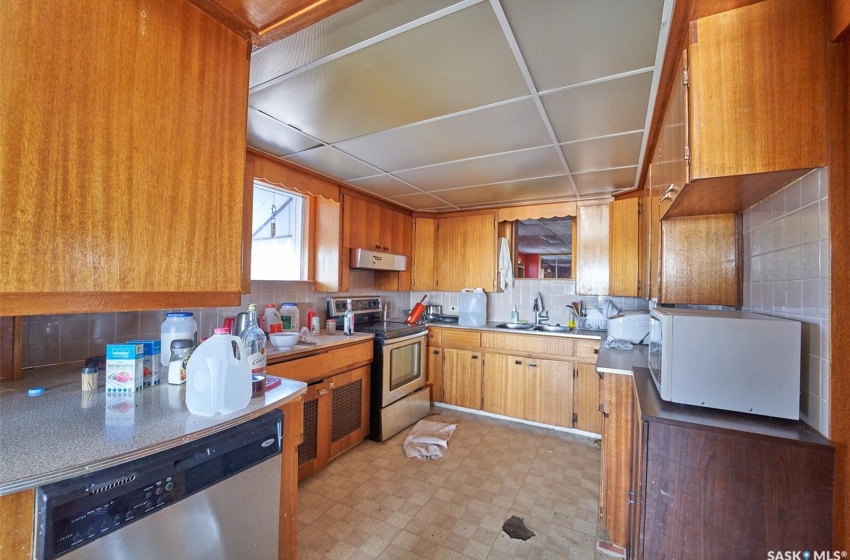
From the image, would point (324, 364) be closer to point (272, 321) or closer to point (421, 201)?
point (272, 321)

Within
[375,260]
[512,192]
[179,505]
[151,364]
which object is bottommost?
[179,505]

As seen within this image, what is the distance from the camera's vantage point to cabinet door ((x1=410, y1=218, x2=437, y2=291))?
396 cm

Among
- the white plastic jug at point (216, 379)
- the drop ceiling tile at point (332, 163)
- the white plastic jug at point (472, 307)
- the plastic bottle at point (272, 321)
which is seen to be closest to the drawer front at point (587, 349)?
the white plastic jug at point (472, 307)

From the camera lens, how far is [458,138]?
2016 mm

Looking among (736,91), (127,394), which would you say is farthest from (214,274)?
(736,91)

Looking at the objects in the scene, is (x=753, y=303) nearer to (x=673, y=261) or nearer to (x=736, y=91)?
(x=673, y=261)

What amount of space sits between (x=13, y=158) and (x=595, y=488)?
116 inches

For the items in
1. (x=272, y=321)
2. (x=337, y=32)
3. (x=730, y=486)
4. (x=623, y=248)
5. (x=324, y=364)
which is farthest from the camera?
(x=623, y=248)

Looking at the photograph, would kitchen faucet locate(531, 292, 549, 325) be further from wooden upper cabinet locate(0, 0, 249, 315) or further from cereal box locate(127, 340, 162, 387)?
cereal box locate(127, 340, 162, 387)

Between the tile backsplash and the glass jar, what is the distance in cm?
205

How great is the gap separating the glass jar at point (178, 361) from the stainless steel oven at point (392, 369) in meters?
1.66

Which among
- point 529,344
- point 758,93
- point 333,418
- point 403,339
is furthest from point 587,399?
point 758,93

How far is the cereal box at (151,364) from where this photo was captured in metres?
1.25

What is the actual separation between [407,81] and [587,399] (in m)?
2.80
